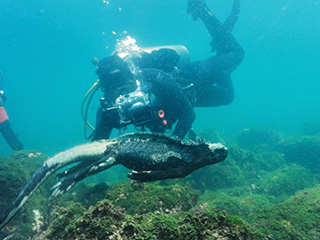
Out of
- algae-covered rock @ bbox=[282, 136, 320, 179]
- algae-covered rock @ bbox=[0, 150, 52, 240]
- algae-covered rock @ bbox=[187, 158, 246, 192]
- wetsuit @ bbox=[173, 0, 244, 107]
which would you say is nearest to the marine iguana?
algae-covered rock @ bbox=[0, 150, 52, 240]

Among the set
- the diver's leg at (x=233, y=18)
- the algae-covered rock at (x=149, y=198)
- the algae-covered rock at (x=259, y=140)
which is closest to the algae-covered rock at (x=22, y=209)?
the algae-covered rock at (x=149, y=198)

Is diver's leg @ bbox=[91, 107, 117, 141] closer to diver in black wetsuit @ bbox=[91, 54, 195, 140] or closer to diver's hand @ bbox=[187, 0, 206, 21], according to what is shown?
diver in black wetsuit @ bbox=[91, 54, 195, 140]

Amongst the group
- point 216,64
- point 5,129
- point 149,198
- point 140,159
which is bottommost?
point 149,198

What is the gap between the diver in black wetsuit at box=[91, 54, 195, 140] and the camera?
171 inches

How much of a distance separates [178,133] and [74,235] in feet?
12.3

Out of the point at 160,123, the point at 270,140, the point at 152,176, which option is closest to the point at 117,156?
the point at 152,176

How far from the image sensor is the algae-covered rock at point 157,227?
169 centimetres

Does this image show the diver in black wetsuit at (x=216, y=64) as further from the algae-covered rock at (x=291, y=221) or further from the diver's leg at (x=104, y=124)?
the algae-covered rock at (x=291, y=221)

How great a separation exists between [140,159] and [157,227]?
1534 millimetres

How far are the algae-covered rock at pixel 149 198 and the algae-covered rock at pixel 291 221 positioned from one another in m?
1.45

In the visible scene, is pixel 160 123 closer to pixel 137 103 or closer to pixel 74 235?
pixel 137 103

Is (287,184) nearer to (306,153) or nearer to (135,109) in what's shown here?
(306,153)

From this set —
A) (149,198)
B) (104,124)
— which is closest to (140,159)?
(149,198)

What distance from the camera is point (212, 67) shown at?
951cm
